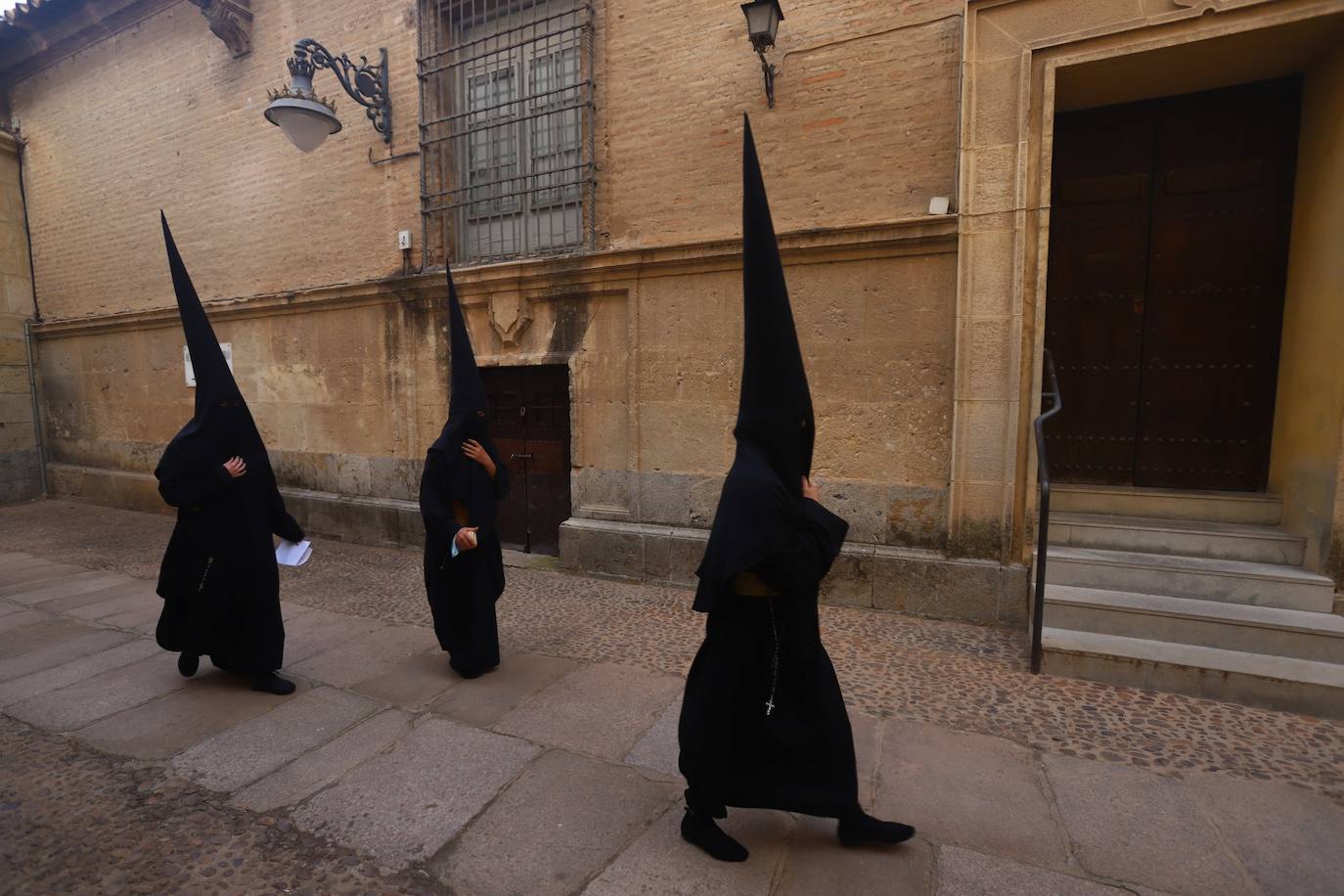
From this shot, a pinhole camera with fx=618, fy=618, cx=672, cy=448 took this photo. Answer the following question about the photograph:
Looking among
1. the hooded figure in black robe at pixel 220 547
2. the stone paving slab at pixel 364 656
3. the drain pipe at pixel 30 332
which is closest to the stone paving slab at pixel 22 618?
the hooded figure in black robe at pixel 220 547

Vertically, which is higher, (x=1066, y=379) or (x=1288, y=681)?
(x=1066, y=379)

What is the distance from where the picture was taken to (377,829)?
2.61 metres

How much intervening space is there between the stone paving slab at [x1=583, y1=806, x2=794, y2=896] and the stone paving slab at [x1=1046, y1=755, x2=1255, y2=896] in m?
1.20

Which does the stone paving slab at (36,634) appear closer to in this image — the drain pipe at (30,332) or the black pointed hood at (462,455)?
the black pointed hood at (462,455)

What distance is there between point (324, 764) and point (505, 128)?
670 centimetres

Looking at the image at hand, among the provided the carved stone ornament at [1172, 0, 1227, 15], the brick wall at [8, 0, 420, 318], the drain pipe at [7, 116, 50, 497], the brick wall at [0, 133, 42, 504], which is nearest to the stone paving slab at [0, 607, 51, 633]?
the brick wall at [8, 0, 420, 318]

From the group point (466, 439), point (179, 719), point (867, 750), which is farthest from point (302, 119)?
point (867, 750)

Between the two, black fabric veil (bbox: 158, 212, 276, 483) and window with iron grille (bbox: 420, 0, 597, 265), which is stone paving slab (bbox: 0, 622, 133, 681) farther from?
window with iron grille (bbox: 420, 0, 597, 265)

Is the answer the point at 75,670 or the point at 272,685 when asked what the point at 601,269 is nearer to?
the point at 272,685

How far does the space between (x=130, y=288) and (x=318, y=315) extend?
15.6 feet

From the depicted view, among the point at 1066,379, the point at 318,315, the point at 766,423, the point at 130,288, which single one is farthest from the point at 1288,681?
the point at 130,288

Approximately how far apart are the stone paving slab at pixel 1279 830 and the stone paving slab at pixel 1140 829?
57 millimetres

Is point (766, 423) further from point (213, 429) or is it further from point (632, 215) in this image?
point (632, 215)

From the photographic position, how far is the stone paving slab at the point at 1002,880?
2.24 metres
